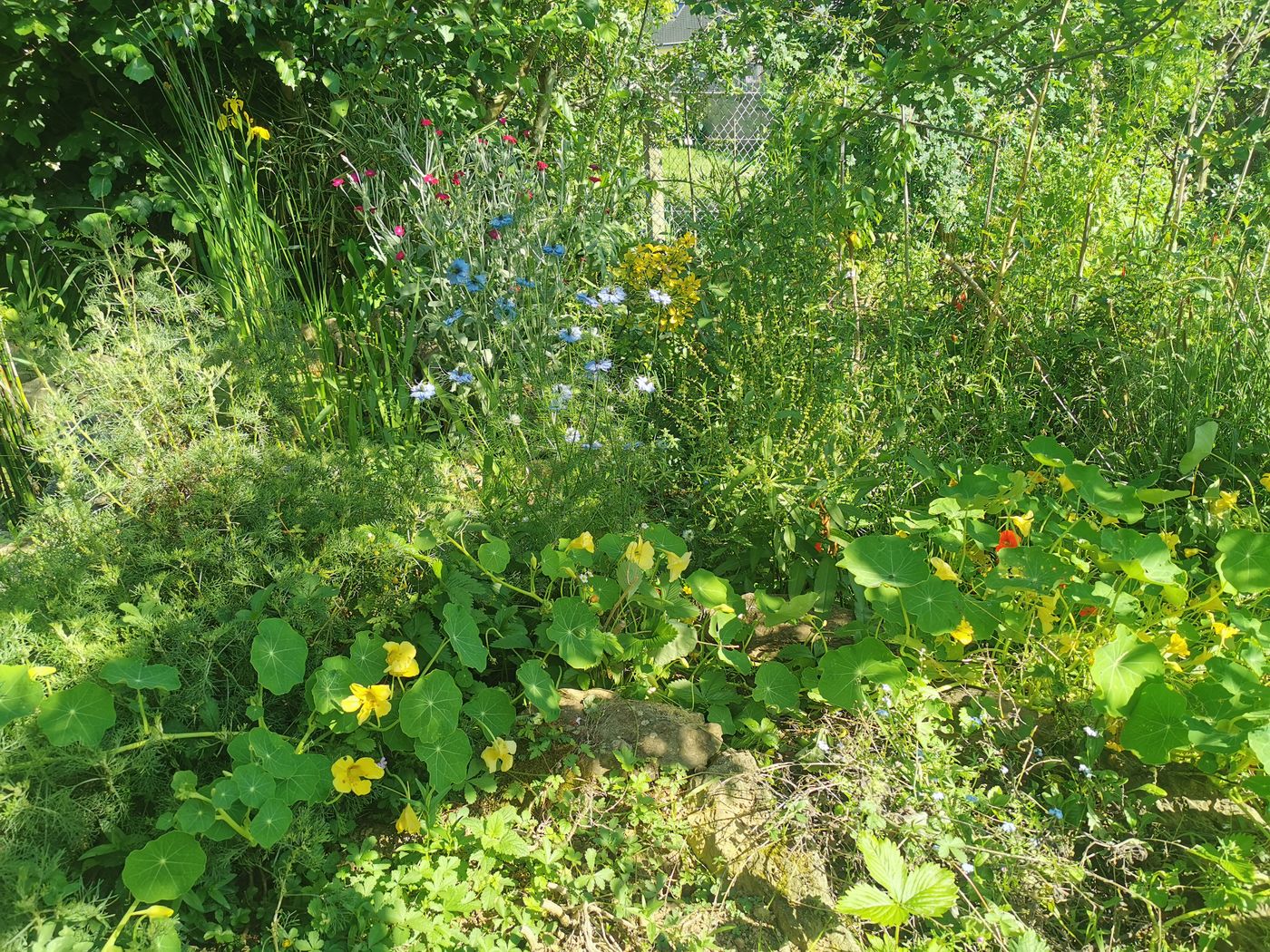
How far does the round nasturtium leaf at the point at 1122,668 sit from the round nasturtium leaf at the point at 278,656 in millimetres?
1626

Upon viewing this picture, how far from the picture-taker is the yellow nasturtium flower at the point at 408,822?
1.80m

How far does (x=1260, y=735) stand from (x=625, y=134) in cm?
383

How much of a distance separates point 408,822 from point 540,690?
1.24 feet

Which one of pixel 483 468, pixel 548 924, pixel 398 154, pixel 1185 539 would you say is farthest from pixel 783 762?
pixel 398 154

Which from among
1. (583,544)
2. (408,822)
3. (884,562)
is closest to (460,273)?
(583,544)

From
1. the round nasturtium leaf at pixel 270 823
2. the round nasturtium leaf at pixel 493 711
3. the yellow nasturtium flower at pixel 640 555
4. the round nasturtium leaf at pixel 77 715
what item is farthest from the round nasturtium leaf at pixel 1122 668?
the round nasturtium leaf at pixel 77 715

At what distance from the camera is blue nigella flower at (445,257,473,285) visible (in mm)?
3098

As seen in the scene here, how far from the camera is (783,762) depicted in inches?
76.5

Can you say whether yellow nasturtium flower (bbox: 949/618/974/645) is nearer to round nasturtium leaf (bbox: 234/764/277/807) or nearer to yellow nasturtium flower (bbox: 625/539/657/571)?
yellow nasturtium flower (bbox: 625/539/657/571)

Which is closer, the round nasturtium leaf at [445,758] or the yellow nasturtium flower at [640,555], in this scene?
the round nasturtium leaf at [445,758]

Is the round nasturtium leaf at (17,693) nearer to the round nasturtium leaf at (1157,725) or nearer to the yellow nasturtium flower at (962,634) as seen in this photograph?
the yellow nasturtium flower at (962,634)

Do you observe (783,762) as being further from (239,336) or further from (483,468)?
(239,336)

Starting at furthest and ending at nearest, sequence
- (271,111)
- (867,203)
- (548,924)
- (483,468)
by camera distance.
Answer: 1. (271,111)
2. (867,203)
3. (483,468)
4. (548,924)

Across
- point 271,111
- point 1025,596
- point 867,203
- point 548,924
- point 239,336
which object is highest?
point 271,111
